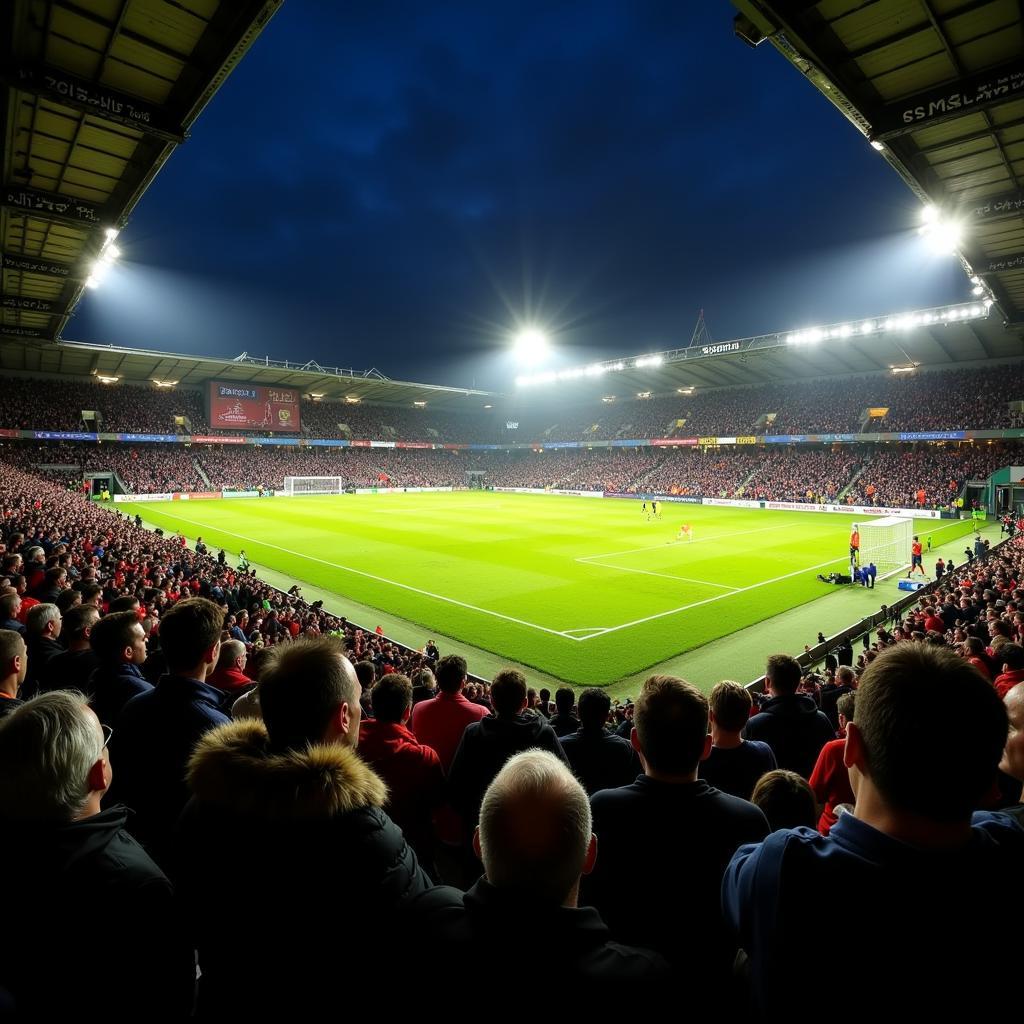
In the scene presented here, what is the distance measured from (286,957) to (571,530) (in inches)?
Answer: 1402

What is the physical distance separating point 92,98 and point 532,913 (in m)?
15.2

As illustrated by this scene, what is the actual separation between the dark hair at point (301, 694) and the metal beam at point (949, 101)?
1445 cm

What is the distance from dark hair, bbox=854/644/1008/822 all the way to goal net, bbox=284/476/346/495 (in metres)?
69.2

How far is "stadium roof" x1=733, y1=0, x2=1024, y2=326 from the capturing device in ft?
33.0

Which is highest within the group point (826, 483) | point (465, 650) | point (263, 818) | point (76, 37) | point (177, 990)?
point (76, 37)

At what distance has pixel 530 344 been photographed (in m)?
102

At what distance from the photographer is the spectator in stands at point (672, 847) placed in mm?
2338

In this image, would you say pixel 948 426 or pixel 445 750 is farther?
pixel 948 426

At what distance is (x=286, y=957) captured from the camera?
70.4 inches

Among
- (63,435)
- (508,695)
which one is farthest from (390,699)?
(63,435)

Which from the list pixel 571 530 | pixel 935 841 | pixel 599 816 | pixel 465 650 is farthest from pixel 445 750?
pixel 571 530

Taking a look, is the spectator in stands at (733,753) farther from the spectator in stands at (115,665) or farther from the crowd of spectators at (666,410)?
the crowd of spectators at (666,410)

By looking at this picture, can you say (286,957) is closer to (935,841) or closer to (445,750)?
(935,841)

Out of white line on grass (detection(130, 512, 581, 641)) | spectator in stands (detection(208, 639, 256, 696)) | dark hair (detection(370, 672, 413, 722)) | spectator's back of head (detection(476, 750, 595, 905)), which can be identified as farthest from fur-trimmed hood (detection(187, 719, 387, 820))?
white line on grass (detection(130, 512, 581, 641))
